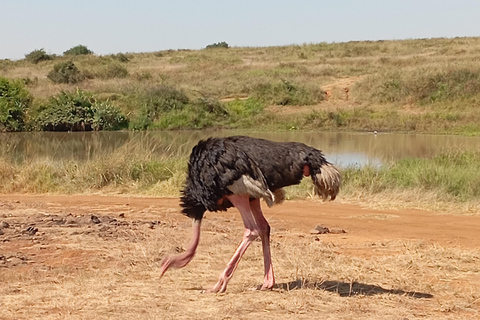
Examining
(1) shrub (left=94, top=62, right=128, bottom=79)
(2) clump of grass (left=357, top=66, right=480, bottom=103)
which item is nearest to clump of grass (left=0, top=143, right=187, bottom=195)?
(2) clump of grass (left=357, top=66, right=480, bottom=103)

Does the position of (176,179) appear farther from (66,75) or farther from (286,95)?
(66,75)

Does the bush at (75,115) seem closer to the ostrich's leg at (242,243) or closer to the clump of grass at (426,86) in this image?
the clump of grass at (426,86)

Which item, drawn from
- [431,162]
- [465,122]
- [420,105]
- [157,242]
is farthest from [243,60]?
[157,242]

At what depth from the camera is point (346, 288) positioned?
6.01m

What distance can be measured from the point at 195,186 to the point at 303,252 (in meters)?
1.98

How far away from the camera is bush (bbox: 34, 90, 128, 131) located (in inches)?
1148

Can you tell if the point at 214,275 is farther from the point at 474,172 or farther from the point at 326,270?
the point at 474,172

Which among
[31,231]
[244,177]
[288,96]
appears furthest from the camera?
[288,96]

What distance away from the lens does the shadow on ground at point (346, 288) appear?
582 cm

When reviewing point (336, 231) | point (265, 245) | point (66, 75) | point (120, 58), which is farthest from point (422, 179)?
point (120, 58)

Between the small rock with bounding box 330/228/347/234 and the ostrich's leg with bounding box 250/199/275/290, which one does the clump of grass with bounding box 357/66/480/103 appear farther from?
the ostrich's leg with bounding box 250/199/275/290

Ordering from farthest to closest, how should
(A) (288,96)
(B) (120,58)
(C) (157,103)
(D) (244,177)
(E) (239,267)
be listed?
(B) (120,58) → (A) (288,96) → (C) (157,103) → (E) (239,267) → (D) (244,177)

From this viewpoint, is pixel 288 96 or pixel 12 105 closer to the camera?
pixel 12 105

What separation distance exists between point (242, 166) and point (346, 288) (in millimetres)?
1377
